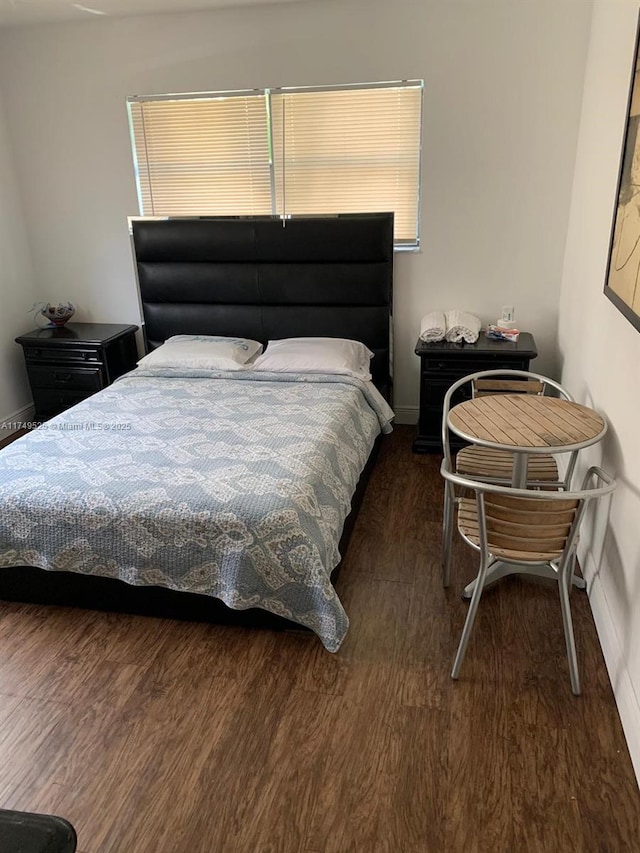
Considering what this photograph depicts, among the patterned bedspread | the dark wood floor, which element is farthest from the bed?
the dark wood floor

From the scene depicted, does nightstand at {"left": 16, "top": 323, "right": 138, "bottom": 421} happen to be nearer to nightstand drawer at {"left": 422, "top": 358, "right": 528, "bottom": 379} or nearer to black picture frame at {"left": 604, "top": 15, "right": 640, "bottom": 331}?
nightstand drawer at {"left": 422, "top": 358, "right": 528, "bottom": 379}

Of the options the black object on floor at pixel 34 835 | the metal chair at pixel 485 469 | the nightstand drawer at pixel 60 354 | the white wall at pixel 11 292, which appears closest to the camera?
the black object on floor at pixel 34 835

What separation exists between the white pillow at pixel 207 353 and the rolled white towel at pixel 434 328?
1.02 m

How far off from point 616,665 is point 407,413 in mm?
2317

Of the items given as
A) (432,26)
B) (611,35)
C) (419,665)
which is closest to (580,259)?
(611,35)

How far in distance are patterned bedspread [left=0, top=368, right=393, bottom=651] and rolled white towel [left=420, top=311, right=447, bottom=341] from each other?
964 millimetres

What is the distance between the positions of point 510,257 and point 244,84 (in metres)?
1.86

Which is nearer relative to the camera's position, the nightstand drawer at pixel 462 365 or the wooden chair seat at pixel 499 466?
the wooden chair seat at pixel 499 466

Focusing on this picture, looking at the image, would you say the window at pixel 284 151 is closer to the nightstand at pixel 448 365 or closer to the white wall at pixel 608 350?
the nightstand at pixel 448 365

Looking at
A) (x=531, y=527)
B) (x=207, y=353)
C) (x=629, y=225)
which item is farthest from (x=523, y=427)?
(x=207, y=353)

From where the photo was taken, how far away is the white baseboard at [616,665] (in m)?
1.71

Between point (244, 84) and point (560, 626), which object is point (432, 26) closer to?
point (244, 84)

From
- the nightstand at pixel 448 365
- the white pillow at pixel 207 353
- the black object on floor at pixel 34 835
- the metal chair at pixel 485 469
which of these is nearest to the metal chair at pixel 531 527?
the metal chair at pixel 485 469

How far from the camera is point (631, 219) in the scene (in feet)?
6.55
